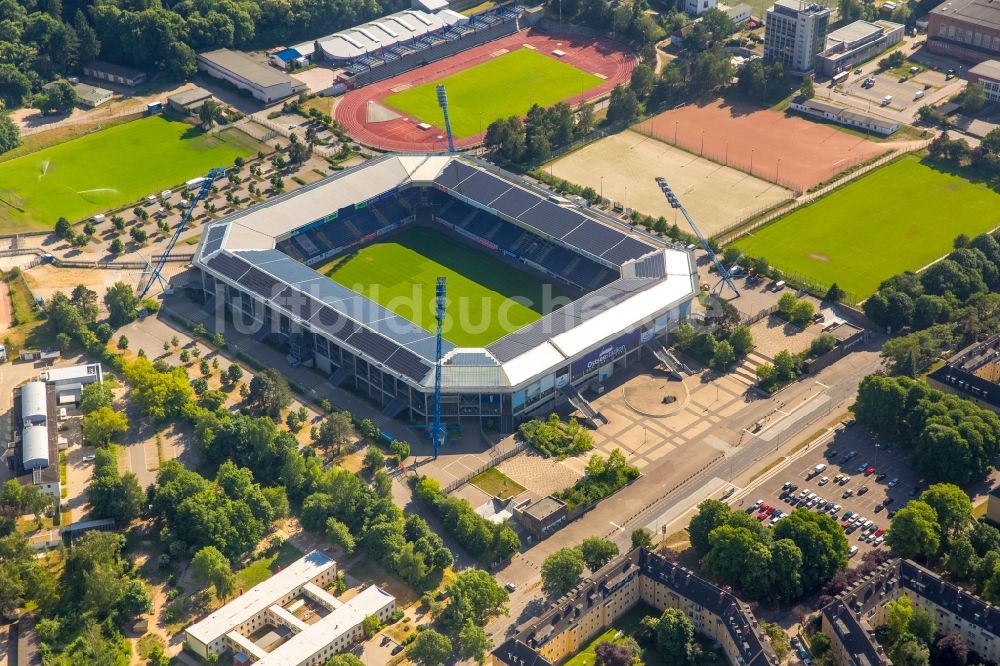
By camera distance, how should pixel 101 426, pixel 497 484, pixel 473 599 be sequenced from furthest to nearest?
pixel 101 426 < pixel 497 484 < pixel 473 599

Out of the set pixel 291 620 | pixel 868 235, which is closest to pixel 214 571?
pixel 291 620

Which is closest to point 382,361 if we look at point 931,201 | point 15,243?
point 15,243

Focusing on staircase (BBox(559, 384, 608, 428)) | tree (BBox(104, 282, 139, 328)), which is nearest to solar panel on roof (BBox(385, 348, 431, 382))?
staircase (BBox(559, 384, 608, 428))

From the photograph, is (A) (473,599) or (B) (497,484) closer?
(A) (473,599)

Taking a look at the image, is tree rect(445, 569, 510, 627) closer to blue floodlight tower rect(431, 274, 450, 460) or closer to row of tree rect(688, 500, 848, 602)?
row of tree rect(688, 500, 848, 602)

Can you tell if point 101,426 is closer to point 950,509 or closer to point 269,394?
point 269,394

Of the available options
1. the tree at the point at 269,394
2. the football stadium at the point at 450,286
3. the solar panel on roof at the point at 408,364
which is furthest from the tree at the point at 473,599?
the tree at the point at 269,394

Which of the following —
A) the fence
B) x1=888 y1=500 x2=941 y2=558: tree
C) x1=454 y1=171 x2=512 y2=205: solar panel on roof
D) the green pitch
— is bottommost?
the fence
